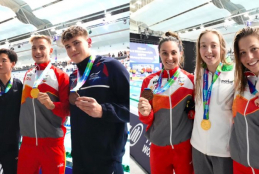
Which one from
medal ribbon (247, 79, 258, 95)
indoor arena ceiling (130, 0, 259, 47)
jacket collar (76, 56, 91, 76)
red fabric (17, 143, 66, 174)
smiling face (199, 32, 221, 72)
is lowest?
red fabric (17, 143, 66, 174)

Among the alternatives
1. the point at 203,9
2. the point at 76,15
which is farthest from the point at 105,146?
the point at 203,9

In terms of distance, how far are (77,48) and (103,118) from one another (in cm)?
45

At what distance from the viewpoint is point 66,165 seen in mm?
1674

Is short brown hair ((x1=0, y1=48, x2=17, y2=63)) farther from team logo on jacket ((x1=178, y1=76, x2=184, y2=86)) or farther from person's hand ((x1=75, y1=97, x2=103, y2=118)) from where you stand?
team logo on jacket ((x1=178, y1=76, x2=184, y2=86))

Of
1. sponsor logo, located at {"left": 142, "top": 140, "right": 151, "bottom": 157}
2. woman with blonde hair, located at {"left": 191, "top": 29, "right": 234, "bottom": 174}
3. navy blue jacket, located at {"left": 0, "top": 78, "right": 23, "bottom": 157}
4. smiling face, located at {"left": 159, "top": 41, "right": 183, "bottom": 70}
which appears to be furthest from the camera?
sponsor logo, located at {"left": 142, "top": 140, "right": 151, "bottom": 157}

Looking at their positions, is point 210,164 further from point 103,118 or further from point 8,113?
point 8,113

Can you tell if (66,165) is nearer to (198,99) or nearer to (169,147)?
(169,147)

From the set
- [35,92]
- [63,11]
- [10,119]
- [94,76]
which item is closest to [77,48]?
[94,76]

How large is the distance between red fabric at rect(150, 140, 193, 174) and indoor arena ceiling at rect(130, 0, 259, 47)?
211 inches

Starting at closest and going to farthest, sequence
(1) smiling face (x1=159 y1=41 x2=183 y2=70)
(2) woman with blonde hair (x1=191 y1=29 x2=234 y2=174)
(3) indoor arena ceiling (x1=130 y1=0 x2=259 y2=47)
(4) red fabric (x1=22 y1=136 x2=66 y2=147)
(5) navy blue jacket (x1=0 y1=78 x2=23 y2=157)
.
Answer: (2) woman with blonde hair (x1=191 y1=29 x2=234 y2=174)
(1) smiling face (x1=159 y1=41 x2=183 y2=70)
(4) red fabric (x1=22 y1=136 x2=66 y2=147)
(5) navy blue jacket (x1=0 y1=78 x2=23 y2=157)
(3) indoor arena ceiling (x1=130 y1=0 x2=259 y2=47)

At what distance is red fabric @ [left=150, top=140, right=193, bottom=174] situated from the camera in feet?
4.33

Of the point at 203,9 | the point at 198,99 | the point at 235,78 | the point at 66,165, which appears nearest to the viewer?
the point at 235,78

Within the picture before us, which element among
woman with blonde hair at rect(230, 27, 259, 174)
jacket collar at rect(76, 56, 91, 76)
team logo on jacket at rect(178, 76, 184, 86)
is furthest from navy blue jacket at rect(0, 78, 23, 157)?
woman with blonde hair at rect(230, 27, 259, 174)

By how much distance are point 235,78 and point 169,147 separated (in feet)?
1.90
